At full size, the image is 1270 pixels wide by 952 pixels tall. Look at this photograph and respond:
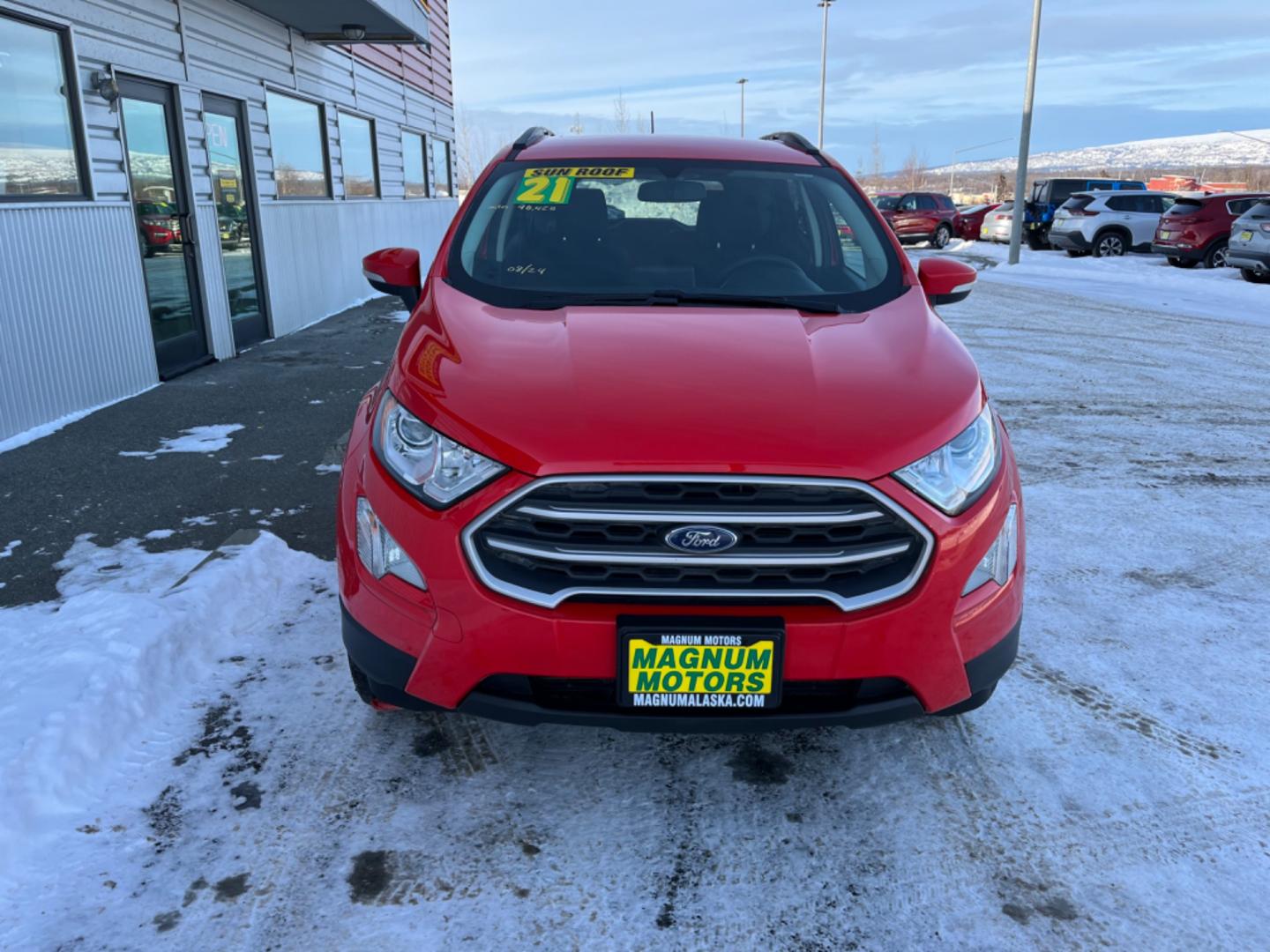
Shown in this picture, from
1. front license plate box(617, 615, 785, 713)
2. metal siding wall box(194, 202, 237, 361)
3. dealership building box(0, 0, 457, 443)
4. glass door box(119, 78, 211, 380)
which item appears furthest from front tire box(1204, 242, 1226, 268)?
front license plate box(617, 615, 785, 713)

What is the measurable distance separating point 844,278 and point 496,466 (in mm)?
1763

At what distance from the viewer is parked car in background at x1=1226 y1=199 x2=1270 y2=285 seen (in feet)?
51.2

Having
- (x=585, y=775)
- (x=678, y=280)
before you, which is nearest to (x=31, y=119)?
(x=678, y=280)

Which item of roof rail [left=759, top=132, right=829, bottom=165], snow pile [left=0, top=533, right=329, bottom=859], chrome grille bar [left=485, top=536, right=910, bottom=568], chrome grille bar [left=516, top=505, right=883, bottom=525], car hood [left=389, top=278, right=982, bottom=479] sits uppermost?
roof rail [left=759, top=132, right=829, bottom=165]

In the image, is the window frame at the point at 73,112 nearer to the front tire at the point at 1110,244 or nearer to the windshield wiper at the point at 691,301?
the windshield wiper at the point at 691,301

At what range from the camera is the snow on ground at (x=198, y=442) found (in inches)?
222

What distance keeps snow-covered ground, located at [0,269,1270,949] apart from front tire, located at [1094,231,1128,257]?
20.9 metres

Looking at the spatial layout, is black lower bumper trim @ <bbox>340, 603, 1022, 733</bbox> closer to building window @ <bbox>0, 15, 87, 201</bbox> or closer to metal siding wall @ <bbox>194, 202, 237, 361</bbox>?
building window @ <bbox>0, 15, 87, 201</bbox>

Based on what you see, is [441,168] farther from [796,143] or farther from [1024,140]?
[796,143]

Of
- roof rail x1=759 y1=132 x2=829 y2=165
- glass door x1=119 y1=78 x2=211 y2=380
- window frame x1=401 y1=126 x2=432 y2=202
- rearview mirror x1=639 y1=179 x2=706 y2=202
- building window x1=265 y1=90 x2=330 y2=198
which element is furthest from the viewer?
window frame x1=401 y1=126 x2=432 y2=202

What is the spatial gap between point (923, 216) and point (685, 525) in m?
28.4

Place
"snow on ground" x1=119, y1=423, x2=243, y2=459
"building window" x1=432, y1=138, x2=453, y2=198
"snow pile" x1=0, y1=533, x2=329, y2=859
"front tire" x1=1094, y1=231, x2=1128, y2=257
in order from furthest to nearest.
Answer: "front tire" x1=1094, y1=231, x2=1128, y2=257, "building window" x1=432, y1=138, x2=453, y2=198, "snow on ground" x1=119, y1=423, x2=243, y2=459, "snow pile" x1=0, y1=533, x2=329, y2=859

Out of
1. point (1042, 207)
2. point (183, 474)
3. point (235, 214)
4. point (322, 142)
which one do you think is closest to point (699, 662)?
point (183, 474)

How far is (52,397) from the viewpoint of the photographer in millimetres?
6273
